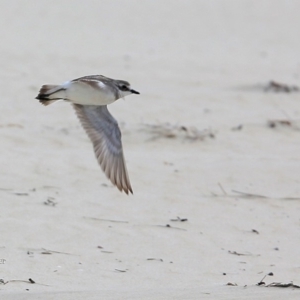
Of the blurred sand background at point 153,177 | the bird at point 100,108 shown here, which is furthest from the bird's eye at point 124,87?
the blurred sand background at point 153,177

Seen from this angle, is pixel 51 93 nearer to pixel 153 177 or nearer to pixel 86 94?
pixel 86 94

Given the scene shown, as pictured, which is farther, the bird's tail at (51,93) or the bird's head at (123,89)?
the bird's head at (123,89)

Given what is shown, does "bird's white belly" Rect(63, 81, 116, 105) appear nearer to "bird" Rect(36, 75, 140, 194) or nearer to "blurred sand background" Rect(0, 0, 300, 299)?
"bird" Rect(36, 75, 140, 194)

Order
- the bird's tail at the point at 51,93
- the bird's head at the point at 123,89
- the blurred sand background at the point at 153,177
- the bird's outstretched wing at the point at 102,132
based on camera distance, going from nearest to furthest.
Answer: the blurred sand background at the point at 153,177
the bird's tail at the point at 51,93
the bird's head at the point at 123,89
the bird's outstretched wing at the point at 102,132

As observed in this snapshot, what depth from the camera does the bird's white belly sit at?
20.7 ft

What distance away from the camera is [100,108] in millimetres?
7062

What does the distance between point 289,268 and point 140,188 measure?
5.61 feet

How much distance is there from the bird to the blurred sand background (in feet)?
1.22

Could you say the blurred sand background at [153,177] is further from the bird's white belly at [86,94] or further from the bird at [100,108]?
the bird's white belly at [86,94]

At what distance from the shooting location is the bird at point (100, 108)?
20.8 feet

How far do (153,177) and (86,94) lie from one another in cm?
158

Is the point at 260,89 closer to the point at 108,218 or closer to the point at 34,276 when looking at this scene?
the point at 108,218

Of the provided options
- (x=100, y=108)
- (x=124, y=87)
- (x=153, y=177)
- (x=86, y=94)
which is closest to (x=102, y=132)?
(x=100, y=108)

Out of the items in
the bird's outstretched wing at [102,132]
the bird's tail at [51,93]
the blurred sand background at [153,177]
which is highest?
the bird's tail at [51,93]
